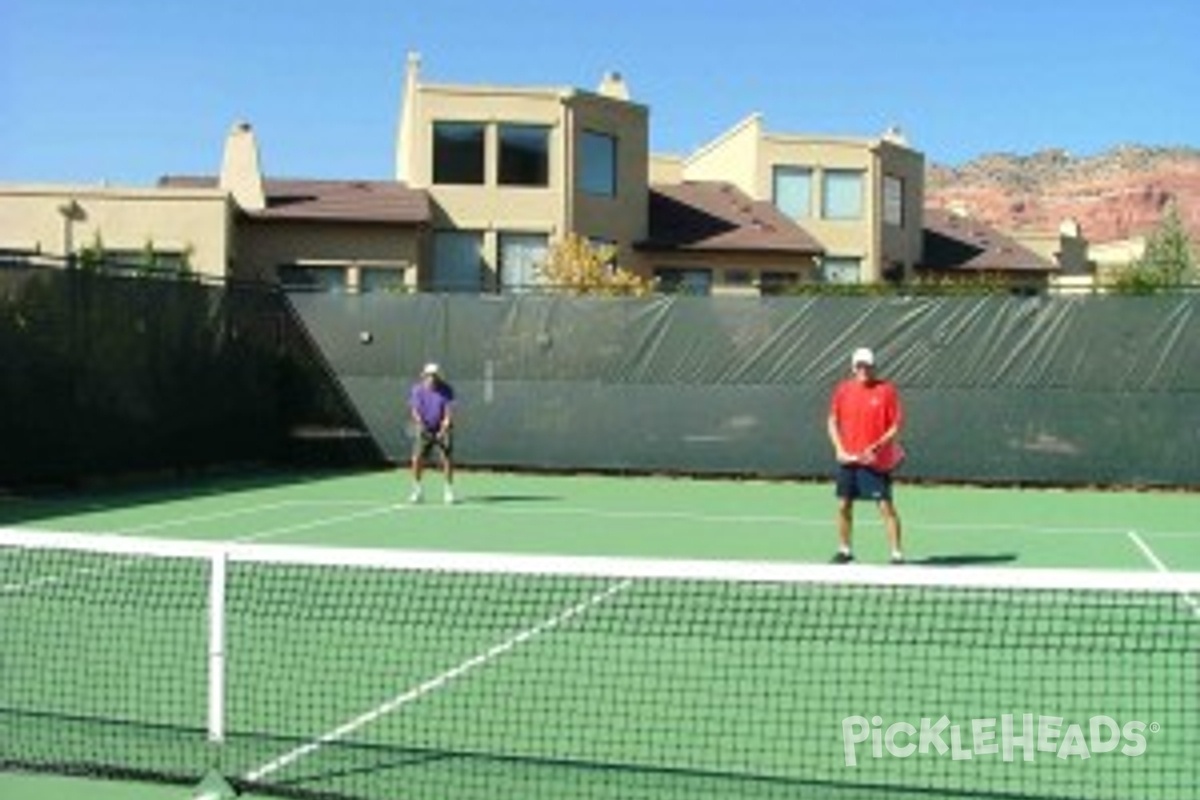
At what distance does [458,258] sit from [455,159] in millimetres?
2008

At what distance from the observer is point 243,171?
34656mm

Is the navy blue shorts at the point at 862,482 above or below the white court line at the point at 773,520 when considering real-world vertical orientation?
above

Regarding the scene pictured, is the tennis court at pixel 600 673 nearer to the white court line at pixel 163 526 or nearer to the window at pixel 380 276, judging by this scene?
the white court line at pixel 163 526

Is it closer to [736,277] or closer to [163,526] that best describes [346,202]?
[736,277]

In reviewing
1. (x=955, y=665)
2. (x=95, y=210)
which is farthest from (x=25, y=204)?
(x=955, y=665)

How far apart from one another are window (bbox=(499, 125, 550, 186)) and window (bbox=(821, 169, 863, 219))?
37.6ft

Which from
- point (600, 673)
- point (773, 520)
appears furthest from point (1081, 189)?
point (600, 673)

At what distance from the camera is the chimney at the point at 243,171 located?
111 feet

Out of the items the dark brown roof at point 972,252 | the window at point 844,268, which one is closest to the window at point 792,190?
the window at point 844,268

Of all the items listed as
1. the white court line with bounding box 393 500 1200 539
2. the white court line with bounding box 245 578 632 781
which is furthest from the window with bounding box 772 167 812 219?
the white court line with bounding box 245 578 632 781

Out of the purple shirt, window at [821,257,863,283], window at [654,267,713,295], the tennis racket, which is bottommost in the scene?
the tennis racket

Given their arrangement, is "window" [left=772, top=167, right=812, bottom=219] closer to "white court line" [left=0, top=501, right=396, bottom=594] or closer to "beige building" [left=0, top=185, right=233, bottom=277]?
"beige building" [left=0, top=185, right=233, bottom=277]

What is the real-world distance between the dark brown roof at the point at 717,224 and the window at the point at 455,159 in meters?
Result: 4.31

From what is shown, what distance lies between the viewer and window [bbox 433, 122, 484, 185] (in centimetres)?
3431
